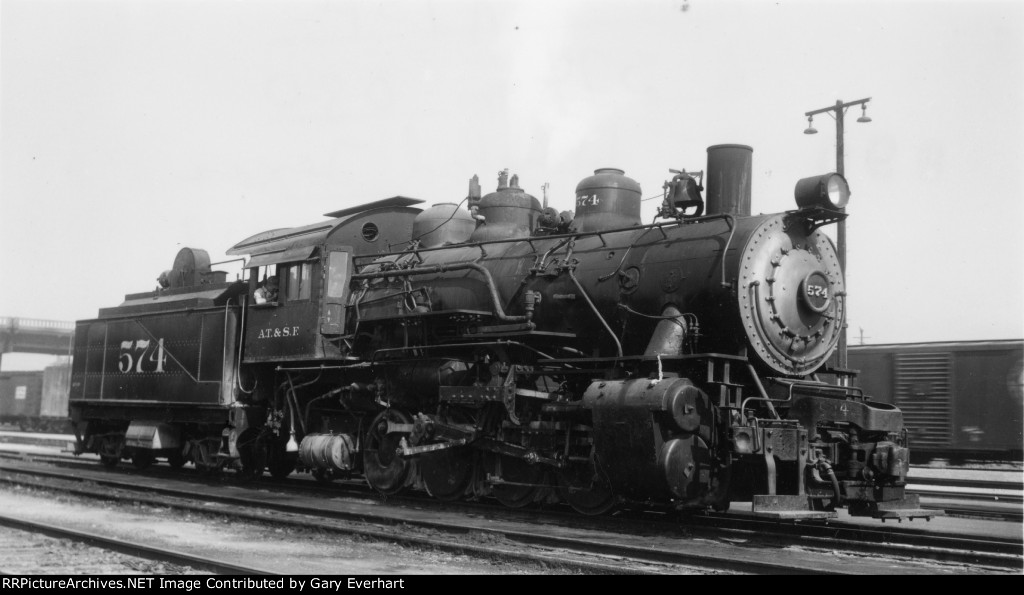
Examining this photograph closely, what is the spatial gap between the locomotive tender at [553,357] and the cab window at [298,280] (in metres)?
0.03

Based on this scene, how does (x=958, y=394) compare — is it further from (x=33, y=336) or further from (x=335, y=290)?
(x=33, y=336)

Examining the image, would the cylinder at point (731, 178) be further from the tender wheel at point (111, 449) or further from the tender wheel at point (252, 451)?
the tender wheel at point (111, 449)

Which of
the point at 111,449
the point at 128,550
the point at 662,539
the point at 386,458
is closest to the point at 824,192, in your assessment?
the point at 662,539

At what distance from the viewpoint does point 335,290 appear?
41.9 feet

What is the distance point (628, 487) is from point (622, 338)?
1769 millimetres

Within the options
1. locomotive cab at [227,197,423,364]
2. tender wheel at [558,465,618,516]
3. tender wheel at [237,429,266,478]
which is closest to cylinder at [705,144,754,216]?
tender wheel at [558,465,618,516]

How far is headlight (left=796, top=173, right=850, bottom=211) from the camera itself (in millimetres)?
9266

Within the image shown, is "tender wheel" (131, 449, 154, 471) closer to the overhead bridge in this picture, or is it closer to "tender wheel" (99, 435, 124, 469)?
"tender wheel" (99, 435, 124, 469)

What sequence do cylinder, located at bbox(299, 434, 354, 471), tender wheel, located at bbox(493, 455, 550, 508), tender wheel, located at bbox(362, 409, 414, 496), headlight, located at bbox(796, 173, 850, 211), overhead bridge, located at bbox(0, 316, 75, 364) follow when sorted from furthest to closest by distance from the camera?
overhead bridge, located at bbox(0, 316, 75, 364) < cylinder, located at bbox(299, 434, 354, 471) < tender wheel, located at bbox(362, 409, 414, 496) < tender wheel, located at bbox(493, 455, 550, 508) < headlight, located at bbox(796, 173, 850, 211)

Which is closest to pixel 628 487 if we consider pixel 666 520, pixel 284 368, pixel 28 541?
pixel 666 520

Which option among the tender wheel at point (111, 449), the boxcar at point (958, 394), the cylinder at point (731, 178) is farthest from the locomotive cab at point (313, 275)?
the boxcar at point (958, 394)

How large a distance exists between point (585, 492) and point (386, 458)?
3.36 metres

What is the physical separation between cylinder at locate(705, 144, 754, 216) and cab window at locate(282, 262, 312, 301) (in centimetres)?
587
